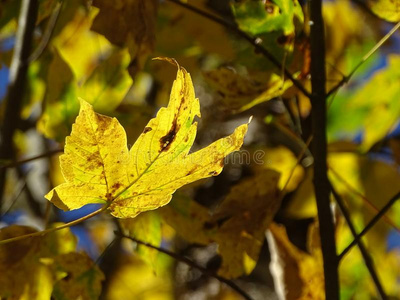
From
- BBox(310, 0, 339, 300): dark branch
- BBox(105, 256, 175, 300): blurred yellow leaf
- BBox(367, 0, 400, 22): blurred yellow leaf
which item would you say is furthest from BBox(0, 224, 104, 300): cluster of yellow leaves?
BBox(105, 256, 175, 300): blurred yellow leaf

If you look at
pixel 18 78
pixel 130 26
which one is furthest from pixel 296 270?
pixel 18 78

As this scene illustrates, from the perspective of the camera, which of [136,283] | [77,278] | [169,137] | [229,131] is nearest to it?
[169,137]

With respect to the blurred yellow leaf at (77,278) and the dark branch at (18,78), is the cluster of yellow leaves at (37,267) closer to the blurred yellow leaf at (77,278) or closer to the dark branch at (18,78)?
the blurred yellow leaf at (77,278)

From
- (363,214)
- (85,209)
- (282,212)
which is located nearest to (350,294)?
(363,214)

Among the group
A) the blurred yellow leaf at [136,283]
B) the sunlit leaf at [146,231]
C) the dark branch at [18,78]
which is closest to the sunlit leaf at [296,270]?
the sunlit leaf at [146,231]

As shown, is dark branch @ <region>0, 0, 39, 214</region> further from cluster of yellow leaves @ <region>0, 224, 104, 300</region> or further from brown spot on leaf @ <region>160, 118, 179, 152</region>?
brown spot on leaf @ <region>160, 118, 179, 152</region>

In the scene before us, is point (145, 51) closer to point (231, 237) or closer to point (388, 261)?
point (231, 237)

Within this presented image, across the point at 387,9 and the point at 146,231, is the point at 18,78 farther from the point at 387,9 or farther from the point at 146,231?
the point at 387,9
